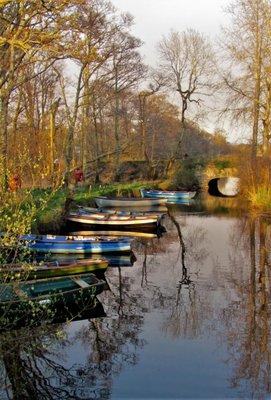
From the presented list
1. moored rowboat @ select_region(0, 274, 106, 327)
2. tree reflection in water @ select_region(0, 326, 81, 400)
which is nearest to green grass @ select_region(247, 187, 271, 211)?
moored rowboat @ select_region(0, 274, 106, 327)

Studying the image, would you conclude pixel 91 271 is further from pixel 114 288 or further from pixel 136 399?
pixel 136 399

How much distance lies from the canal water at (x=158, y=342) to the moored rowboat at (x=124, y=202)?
438 inches

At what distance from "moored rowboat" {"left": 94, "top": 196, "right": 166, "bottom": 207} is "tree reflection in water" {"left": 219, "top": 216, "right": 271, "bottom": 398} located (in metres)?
10.7

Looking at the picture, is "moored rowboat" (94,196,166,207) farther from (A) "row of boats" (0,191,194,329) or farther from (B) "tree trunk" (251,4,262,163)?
(B) "tree trunk" (251,4,262,163)

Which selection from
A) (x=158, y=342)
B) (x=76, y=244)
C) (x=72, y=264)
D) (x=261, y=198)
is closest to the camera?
(x=158, y=342)

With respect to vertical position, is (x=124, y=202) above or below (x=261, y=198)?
below

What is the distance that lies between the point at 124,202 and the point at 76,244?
11706 millimetres

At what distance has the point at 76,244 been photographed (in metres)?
14.0

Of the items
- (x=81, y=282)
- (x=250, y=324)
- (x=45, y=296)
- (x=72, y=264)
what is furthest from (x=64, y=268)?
(x=250, y=324)

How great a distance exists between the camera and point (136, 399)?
6230 millimetres

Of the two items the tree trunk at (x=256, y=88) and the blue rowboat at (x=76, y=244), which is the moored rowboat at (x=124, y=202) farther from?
the blue rowboat at (x=76, y=244)

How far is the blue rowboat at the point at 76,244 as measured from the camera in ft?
45.7

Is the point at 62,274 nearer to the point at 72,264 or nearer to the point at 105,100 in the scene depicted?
the point at 72,264

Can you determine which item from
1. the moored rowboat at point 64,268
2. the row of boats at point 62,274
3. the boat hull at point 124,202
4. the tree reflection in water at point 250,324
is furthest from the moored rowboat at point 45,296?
the boat hull at point 124,202
